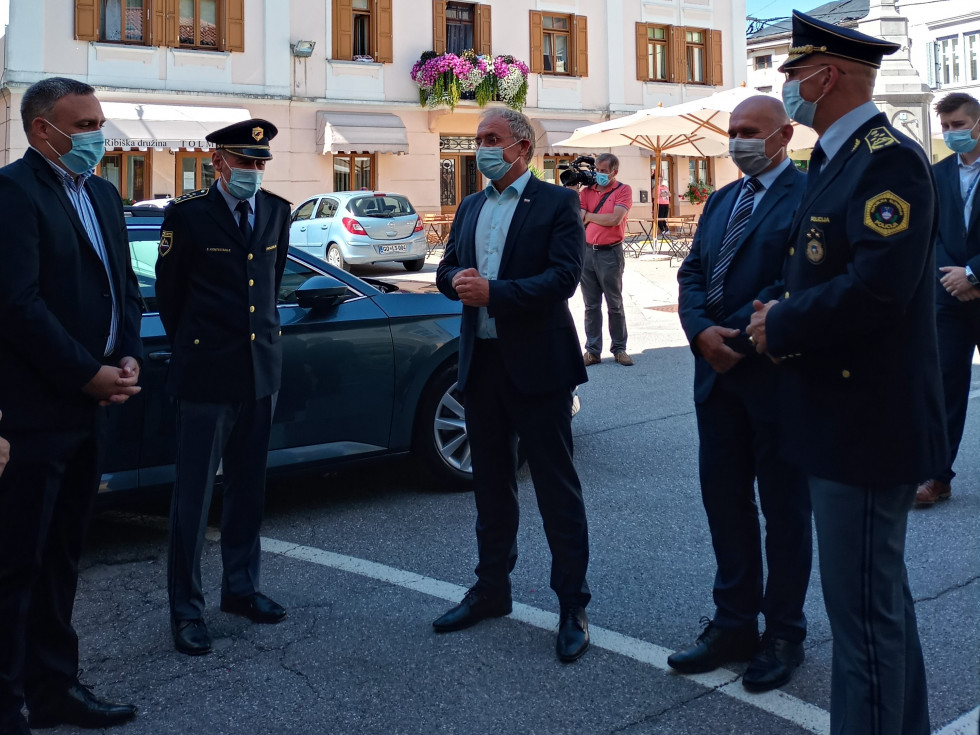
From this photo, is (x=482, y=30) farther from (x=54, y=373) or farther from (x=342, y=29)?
(x=54, y=373)

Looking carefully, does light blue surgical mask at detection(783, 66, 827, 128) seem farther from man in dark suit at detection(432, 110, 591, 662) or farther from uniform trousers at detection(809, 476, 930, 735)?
man in dark suit at detection(432, 110, 591, 662)

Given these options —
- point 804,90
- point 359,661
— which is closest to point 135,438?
point 359,661

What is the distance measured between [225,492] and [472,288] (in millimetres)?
1381

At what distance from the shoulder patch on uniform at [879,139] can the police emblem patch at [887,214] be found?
115mm

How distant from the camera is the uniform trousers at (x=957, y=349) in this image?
17.9 ft

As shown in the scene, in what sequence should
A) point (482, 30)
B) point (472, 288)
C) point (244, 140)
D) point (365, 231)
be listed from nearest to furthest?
point (472, 288) → point (244, 140) → point (365, 231) → point (482, 30)

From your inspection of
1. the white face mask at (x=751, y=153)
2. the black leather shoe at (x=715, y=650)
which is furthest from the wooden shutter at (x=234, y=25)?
the black leather shoe at (x=715, y=650)

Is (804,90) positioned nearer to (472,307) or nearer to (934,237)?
(934,237)

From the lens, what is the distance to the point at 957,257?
5473 mm

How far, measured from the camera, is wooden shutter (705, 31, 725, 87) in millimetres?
33906

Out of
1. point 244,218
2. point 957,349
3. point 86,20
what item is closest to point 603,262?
point 957,349

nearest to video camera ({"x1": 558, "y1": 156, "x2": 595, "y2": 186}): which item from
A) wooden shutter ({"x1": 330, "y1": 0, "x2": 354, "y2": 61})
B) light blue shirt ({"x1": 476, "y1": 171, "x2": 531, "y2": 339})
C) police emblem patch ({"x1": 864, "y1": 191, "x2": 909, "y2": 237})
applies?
light blue shirt ({"x1": 476, "y1": 171, "x2": 531, "y2": 339})

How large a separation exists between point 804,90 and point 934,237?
1.61 feet

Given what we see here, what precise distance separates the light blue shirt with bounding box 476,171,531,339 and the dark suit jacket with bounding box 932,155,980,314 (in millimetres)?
2613
